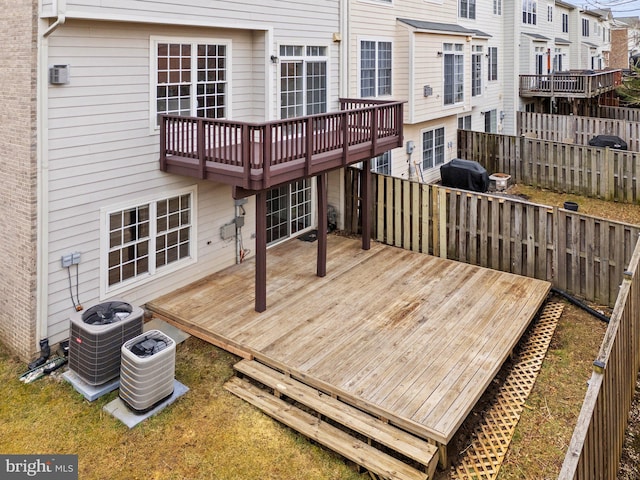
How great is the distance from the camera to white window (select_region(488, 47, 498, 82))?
23453mm

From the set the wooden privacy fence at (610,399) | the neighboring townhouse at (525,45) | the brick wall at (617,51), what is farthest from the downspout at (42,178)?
the brick wall at (617,51)

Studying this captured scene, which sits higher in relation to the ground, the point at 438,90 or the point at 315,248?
the point at 438,90

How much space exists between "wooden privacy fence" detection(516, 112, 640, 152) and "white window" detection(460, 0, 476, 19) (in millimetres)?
5887

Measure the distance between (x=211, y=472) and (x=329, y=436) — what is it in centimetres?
140

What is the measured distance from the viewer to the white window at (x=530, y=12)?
2666 cm

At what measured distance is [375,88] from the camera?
1403 cm

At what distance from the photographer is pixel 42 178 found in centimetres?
699

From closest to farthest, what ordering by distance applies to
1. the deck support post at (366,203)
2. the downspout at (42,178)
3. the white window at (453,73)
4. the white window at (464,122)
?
the downspout at (42,178) < the deck support post at (366,203) < the white window at (453,73) < the white window at (464,122)

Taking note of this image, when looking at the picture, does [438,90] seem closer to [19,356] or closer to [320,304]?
[320,304]

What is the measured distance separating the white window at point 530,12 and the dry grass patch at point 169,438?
27464 millimetres

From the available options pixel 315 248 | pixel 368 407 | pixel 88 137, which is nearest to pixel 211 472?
pixel 368 407

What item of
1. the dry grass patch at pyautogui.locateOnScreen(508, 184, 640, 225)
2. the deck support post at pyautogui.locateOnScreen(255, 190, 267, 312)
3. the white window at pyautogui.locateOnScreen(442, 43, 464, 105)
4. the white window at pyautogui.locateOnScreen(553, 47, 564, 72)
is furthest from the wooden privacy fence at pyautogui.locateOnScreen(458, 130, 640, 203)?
the white window at pyautogui.locateOnScreen(553, 47, 564, 72)

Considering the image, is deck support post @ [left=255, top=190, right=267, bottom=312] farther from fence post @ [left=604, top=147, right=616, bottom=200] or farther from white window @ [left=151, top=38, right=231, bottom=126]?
fence post @ [left=604, top=147, right=616, bottom=200]

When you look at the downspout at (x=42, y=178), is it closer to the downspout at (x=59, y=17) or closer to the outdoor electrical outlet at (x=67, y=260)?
the downspout at (x=59, y=17)
